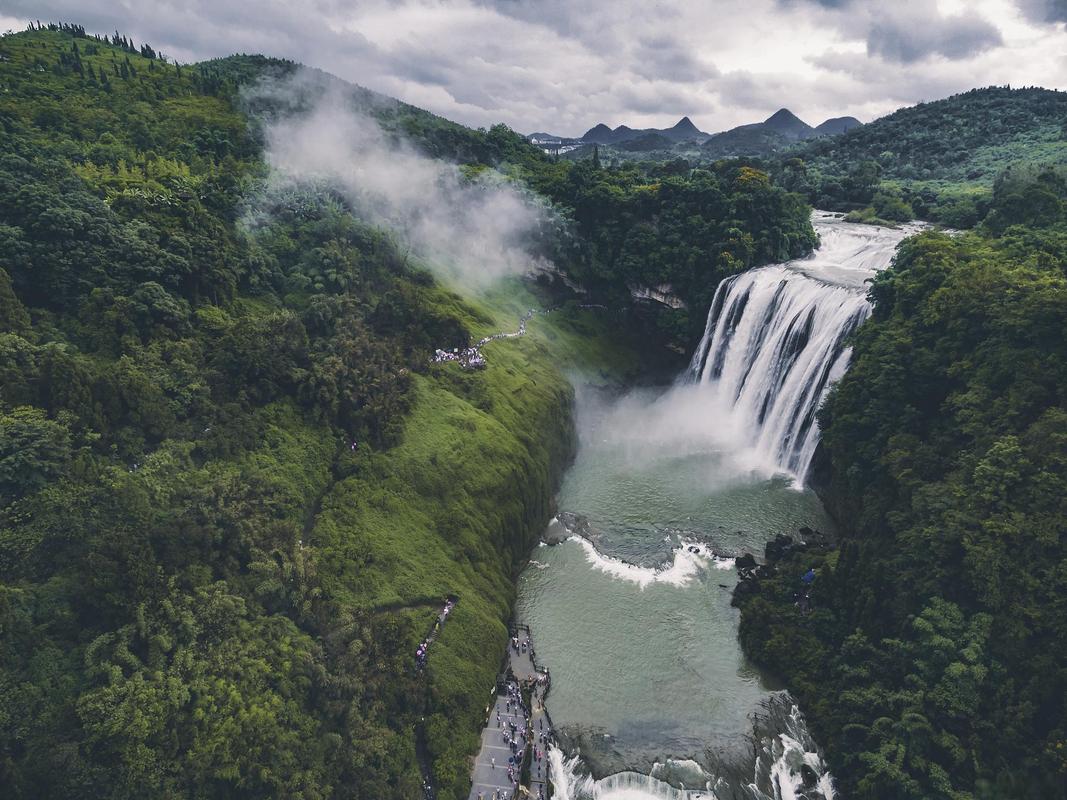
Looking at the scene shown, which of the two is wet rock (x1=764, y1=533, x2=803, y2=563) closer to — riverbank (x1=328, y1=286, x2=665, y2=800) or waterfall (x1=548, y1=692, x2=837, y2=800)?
waterfall (x1=548, y1=692, x2=837, y2=800)

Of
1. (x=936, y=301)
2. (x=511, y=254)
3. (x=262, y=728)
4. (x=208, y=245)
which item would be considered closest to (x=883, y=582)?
(x=936, y=301)

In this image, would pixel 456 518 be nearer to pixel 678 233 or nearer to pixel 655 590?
pixel 655 590

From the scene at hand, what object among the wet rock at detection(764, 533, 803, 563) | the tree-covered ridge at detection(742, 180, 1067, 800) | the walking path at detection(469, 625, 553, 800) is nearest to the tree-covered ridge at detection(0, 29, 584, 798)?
the walking path at detection(469, 625, 553, 800)

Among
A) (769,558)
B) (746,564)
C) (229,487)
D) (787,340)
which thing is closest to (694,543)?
(746,564)

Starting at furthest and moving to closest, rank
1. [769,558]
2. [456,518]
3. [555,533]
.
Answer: [555,533]
[769,558]
[456,518]

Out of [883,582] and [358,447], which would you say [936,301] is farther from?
[358,447]

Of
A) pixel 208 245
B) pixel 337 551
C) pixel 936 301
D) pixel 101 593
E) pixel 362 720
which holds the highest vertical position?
pixel 936 301
